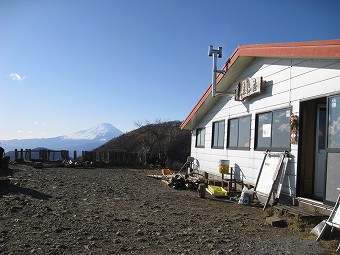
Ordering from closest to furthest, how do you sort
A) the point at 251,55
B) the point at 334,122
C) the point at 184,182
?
the point at 334,122, the point at 251,55, the point at 184,182

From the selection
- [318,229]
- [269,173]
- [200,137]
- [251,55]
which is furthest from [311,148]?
[200,137]

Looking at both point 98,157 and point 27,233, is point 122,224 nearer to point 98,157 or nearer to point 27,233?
point 27,233

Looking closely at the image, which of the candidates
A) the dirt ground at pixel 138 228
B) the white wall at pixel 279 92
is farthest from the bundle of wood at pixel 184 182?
the dirt ground at pixel 138 228

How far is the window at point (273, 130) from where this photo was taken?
27.4 feet

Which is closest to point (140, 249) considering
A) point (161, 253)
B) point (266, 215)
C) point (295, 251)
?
point (161, 253)

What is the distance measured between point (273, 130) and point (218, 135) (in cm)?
447

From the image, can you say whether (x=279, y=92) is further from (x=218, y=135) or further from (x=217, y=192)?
(x=218, y=135)

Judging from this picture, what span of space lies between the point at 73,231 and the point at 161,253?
1678mm

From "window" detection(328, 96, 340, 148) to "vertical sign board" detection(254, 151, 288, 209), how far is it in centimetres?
160

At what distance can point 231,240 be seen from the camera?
5387mm

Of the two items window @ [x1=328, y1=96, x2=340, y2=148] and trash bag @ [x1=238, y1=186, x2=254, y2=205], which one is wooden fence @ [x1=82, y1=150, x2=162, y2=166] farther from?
window @ [x1=328, y1=96, x2=340, y2=148]

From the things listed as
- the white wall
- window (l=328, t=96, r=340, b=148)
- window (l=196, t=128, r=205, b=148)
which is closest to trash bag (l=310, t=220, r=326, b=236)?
window (l=328, t=96, r=340, b=148)

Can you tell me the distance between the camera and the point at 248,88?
34.1 feet

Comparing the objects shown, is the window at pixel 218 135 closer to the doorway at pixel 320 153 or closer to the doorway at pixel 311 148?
the doorway at pixel 311 148
